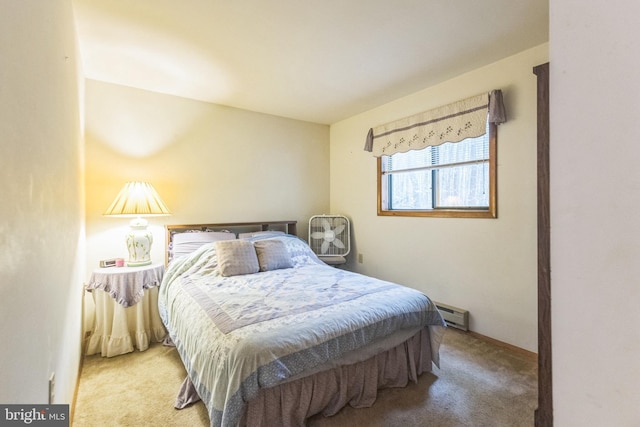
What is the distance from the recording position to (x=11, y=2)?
758mm

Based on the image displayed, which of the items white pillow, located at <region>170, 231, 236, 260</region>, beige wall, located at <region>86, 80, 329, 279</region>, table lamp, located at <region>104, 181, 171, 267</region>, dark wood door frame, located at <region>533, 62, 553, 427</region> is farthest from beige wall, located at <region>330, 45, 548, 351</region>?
table lamp, located at <region>104, 181, 171, 267</region>

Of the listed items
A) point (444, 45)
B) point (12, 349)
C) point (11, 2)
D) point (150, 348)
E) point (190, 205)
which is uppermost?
point (444, 45)

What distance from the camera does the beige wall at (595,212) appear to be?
385mm

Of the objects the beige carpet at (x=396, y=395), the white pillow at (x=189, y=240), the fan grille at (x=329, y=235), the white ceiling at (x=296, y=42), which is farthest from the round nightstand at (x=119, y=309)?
the fan grille at (x=329, y=235)

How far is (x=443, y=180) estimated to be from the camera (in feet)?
9.57

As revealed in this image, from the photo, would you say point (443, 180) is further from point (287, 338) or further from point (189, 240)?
point (189, 240)

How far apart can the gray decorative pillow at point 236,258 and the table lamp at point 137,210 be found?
0.63 m

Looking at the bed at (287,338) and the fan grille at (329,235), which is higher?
the fan grille at (329,235)

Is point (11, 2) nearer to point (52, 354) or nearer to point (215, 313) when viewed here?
point (52, 354)

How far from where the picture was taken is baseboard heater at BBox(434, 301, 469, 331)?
Answer: 8.73 feet

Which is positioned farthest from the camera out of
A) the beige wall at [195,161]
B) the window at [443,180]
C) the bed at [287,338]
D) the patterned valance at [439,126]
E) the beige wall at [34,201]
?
the beige wall at [195,161]

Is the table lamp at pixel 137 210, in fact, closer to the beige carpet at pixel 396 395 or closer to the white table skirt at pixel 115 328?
the white table skirt at pixel 115 328

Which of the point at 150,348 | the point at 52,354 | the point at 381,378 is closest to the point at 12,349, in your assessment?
the point at 52,354

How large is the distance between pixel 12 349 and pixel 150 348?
1.99 m
